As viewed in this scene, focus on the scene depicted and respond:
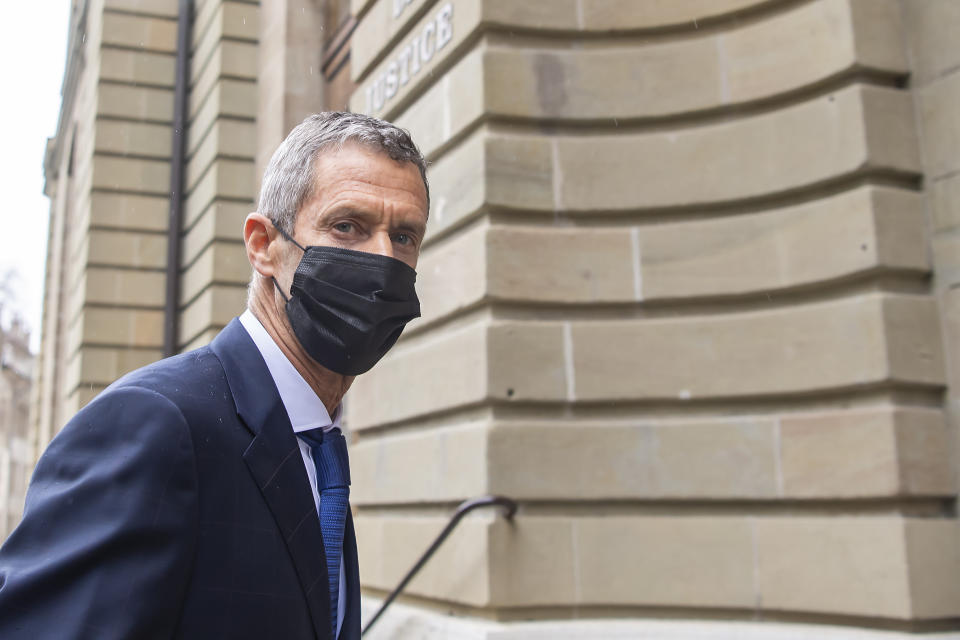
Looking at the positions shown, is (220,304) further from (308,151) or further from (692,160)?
(308,151)

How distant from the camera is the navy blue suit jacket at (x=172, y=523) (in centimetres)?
129

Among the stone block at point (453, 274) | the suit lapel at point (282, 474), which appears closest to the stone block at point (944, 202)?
the stone block at point (453, 274)

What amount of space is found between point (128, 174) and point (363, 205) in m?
12.3

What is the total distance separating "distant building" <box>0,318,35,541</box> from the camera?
35.4 m

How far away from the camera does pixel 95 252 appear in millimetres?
12914

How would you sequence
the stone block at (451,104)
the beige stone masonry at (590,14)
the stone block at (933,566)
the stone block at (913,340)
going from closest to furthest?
the stone block at (933,566)
the stone block at (913,340)
the beige stone masonry at (590,14)
the stone block at (451,104)

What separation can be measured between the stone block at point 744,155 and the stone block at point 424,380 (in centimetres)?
96

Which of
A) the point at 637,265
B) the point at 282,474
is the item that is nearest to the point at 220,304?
the point at 637,265

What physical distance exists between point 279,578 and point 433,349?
13.8ft

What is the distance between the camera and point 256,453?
1597mm

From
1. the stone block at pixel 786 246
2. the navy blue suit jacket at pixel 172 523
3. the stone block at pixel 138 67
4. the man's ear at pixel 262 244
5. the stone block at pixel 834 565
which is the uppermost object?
the stone block at pixel 138 67

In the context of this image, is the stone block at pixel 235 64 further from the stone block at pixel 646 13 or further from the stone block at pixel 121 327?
the stone block at pixel 646 13

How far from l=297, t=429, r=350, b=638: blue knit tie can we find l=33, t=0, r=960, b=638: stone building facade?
321 cm

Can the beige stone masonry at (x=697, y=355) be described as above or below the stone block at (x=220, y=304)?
below
